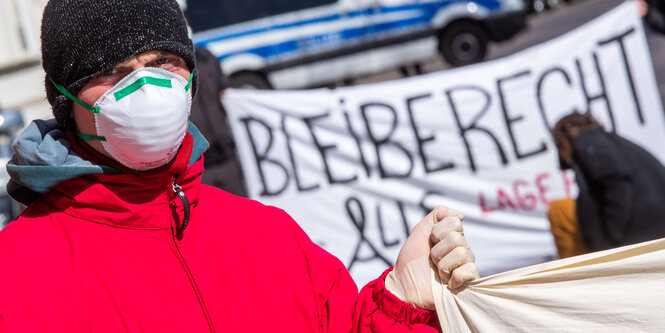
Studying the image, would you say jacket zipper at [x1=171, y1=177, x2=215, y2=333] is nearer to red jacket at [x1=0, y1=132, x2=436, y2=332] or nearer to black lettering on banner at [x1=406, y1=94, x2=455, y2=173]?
red jacket at [x1=0, y1=132, x2=436, y2=332]

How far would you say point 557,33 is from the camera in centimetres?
1588

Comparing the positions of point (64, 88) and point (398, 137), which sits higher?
point (64, 88)

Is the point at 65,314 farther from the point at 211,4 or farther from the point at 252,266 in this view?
the point at 211,4

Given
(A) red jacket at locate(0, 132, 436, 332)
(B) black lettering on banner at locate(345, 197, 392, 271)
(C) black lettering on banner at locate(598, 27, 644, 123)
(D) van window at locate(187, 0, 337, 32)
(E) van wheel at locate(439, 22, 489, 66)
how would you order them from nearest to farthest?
1. (A) red jacket at locate(0, 132, 436, 332)
2. (B) black lettering on banner at locate(345, 197, 392, 271)
3. (C) black lettering on banner at locate(598, 27, 644, 123)
4. (D) van window at locate(187, 0, 337, 32)
5. (E) van wheel at locate(439, 22, 489, 66)

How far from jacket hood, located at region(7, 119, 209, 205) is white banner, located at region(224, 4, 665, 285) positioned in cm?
396

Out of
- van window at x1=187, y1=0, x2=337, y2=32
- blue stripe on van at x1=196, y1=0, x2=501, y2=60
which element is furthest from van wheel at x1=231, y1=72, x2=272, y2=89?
van window at x1=187, y1=0, x2=337, y2=32

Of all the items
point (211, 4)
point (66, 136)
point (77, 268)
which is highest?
point (211, 4)

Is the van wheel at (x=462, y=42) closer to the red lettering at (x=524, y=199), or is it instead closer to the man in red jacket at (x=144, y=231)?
the red lettering at (x=524, y=199)

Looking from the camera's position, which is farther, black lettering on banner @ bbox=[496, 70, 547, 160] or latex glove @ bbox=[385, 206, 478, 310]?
black lettering on banner @ bbox=[496, 70, 547, 160]

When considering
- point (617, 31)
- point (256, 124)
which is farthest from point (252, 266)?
point (617, 31)

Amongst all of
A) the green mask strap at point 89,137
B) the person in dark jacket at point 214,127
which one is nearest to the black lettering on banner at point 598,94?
the person in dark jacket at point 214,127

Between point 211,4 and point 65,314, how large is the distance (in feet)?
32.1

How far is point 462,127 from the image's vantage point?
5.89 meters

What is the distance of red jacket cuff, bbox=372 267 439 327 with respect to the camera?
1.81 m
